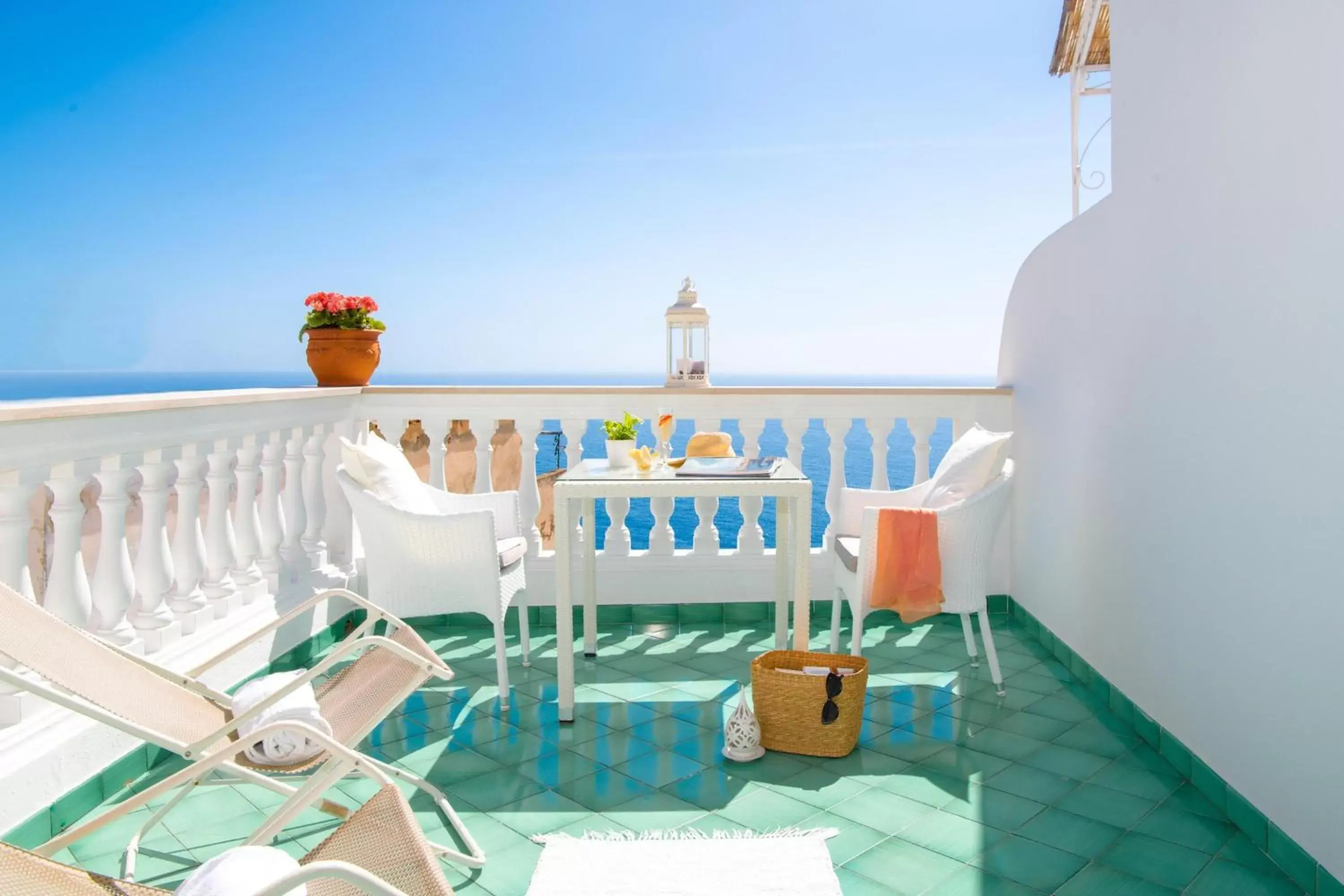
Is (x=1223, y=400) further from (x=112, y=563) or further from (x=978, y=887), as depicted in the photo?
(x=112, y=563)

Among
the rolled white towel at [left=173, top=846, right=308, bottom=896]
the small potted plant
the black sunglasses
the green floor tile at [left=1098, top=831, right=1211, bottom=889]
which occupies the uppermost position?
the small potted plant

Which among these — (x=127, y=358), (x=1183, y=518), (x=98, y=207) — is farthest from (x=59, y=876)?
(x=127, y=358)

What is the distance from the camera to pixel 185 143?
51750 mm

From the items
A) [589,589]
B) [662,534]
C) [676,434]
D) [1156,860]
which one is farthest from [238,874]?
[676,434]

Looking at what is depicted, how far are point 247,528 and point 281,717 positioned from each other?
1.96 m

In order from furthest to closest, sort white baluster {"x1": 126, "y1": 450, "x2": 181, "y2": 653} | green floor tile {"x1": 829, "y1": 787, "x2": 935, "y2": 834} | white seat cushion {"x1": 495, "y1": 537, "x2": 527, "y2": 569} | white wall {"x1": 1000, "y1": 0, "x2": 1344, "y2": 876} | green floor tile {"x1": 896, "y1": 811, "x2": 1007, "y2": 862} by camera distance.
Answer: white seat cushion {"x1": 495, "y1": 537, "x2": 527, "y2": 569}
white baluster {"x1": 126, "y1": 450, "x2": 181, "y2": 653}
green floor tile {"x1": 829, "y1": 787, "x2": 935, "y2": 834}
green floor tile {"x1": 896, "y1": 811, "x2": 1007, "y2": 862}
white wall {"x1": 1000, "y1": 0, "x2": 1344, "y2": 876}

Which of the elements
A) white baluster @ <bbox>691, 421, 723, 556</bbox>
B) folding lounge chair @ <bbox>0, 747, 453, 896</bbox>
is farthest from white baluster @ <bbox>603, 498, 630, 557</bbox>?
folding lounge chair @ <bbox>0, 747, 453, 896</bbox>

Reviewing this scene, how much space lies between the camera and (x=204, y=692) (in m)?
2.35

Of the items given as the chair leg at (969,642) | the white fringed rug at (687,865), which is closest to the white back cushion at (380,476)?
the white fringed rug at (687,865)

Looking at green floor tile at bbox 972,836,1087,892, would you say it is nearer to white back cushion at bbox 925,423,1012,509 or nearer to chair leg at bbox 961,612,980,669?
chair leg at bbox 961,612,980,669

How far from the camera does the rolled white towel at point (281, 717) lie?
86.5 inches

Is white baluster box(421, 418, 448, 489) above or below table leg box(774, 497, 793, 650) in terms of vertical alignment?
above

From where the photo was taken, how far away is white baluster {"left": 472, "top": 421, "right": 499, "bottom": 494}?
4.74m

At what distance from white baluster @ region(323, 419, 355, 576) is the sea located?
58cm
